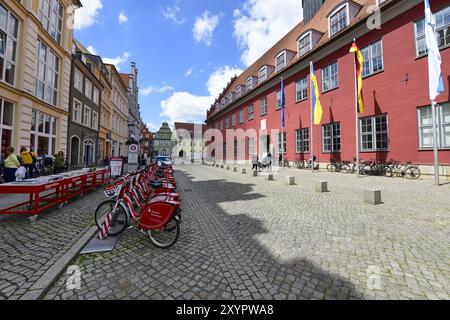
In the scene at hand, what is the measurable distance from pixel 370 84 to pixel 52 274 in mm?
17565

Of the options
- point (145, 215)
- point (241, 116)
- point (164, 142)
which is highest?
point (164, 142)

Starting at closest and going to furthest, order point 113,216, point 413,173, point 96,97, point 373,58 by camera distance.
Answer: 1. point 113,216
2. point 413,173
3. point 373,58
4. point 96,97

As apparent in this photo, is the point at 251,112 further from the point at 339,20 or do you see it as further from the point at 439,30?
the point at 439,30

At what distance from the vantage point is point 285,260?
316cm

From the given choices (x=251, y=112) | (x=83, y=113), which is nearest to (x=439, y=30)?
(x=251, y=112)

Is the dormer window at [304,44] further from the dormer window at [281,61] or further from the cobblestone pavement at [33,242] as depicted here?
the cobblestone pavement at [33,242]

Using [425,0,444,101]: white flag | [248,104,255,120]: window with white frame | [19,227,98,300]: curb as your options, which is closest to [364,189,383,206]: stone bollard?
[425,0,444,101]: white flag

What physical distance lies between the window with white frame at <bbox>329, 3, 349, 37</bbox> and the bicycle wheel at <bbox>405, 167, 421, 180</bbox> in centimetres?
1130

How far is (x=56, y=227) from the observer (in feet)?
14.7

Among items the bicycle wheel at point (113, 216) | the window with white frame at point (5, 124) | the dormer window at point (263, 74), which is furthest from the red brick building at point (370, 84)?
the window with white frame at point (5, 124)

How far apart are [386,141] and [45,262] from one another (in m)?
16.4

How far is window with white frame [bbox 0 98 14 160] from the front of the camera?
956 centimetres

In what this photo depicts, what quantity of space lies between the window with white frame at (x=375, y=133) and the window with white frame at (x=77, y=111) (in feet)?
72.8
